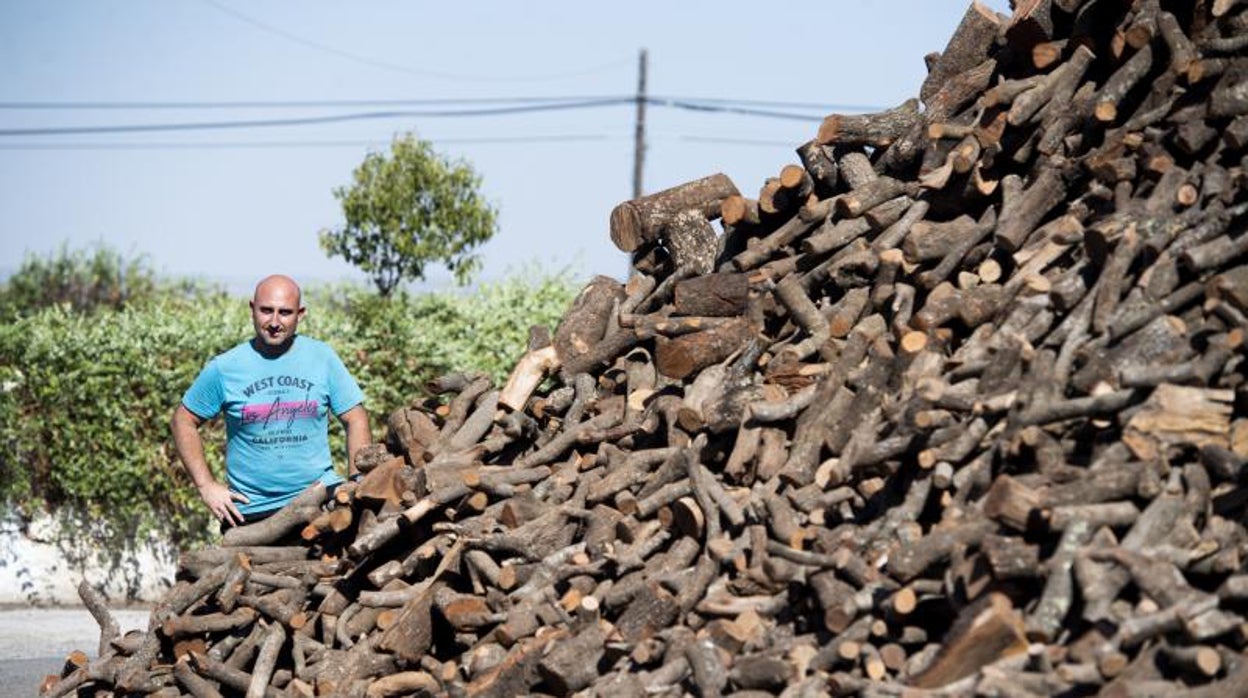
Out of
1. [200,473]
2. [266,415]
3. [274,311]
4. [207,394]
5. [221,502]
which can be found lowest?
[221,502]

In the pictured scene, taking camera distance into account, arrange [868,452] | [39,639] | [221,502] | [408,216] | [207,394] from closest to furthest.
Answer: [868,452] < [221,502] < [207,394] < [39,639] < [408,216]

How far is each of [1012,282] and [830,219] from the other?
1.22 meters

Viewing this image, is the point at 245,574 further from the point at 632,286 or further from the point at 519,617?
the point at 632,286

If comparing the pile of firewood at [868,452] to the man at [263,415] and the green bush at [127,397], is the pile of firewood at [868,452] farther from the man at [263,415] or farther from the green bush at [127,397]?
the green bush at [127,397]

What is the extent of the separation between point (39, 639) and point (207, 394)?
14.4 ft

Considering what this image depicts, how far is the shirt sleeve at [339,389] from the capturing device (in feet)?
27.8

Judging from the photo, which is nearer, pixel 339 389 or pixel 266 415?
pixel 266 415

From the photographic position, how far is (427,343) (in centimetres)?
1370

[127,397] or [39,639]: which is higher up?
[127,397]

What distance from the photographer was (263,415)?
8273 millimetres

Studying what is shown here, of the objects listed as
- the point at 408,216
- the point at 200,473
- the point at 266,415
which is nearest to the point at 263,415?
the point at 266,415

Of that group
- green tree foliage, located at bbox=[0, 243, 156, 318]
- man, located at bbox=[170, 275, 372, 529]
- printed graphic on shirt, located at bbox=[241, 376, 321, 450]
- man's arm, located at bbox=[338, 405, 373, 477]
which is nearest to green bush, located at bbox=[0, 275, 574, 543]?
man's arm, located at bbox=[338, 405, 373, 477]

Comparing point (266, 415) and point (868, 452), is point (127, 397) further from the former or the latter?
point (868, 452)

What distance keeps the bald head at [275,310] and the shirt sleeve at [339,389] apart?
0.31m
